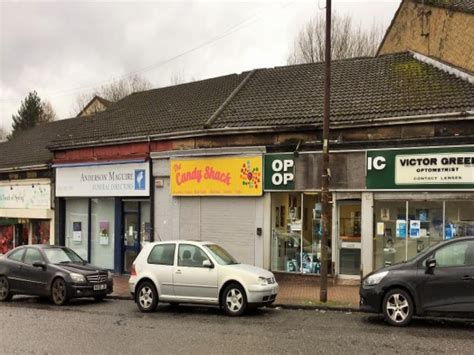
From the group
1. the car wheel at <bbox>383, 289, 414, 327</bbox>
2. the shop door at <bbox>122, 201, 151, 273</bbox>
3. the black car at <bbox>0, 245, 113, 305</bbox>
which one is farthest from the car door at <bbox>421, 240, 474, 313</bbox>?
the shop door at <bbox>122, 201, 151, 273</bbox>

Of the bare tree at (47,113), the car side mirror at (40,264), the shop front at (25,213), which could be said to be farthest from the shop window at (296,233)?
the bare tree at (47,113)

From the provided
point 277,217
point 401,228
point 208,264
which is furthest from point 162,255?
point 401,228

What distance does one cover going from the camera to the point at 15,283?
47.9 ft

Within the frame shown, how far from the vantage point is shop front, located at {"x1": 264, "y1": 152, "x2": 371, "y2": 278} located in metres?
15.5

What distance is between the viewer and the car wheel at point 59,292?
13592 millimetres

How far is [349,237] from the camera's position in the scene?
15727 mm

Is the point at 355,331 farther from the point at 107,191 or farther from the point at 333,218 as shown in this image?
the point at 107,191

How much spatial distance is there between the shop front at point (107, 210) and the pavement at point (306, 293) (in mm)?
2277

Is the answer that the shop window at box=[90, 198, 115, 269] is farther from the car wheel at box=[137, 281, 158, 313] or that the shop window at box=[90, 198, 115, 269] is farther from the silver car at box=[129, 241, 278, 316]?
the car wheel at box=[137, 281, 158, 313]

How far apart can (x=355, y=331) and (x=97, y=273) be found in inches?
284

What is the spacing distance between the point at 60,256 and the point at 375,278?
8728 mm

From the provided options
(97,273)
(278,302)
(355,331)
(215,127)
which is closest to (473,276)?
(355,331)

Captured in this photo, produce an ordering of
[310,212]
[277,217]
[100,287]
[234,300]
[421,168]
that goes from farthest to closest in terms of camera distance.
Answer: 1. [277,217]
2. [310,212]
3. [421,168]
4. [100,287]
5. [234,300]

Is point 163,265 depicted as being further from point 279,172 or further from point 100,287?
point 279,172
